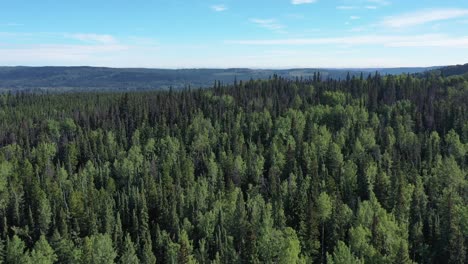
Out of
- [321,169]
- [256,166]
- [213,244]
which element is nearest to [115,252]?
[213,244]

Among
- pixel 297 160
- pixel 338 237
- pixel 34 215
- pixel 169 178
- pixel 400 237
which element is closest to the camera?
pixel 400 237

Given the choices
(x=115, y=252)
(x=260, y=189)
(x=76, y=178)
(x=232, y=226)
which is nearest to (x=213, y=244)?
(x=232, y=226)

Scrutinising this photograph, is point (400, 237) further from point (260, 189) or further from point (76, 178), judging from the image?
point (76, 178)

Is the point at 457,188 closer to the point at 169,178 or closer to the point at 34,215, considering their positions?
the point at 169,178

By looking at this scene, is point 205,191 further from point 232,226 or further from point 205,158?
point 205,158

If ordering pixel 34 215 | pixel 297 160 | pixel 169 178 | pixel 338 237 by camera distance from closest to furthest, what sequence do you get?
pixel 338 237 → pixel 34 215 → pixel 169 178 → pixel 297 160

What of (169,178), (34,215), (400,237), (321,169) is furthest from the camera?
(321,169)

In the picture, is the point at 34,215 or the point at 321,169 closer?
the point at 34,215

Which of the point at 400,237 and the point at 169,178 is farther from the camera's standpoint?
the point at 169,178
